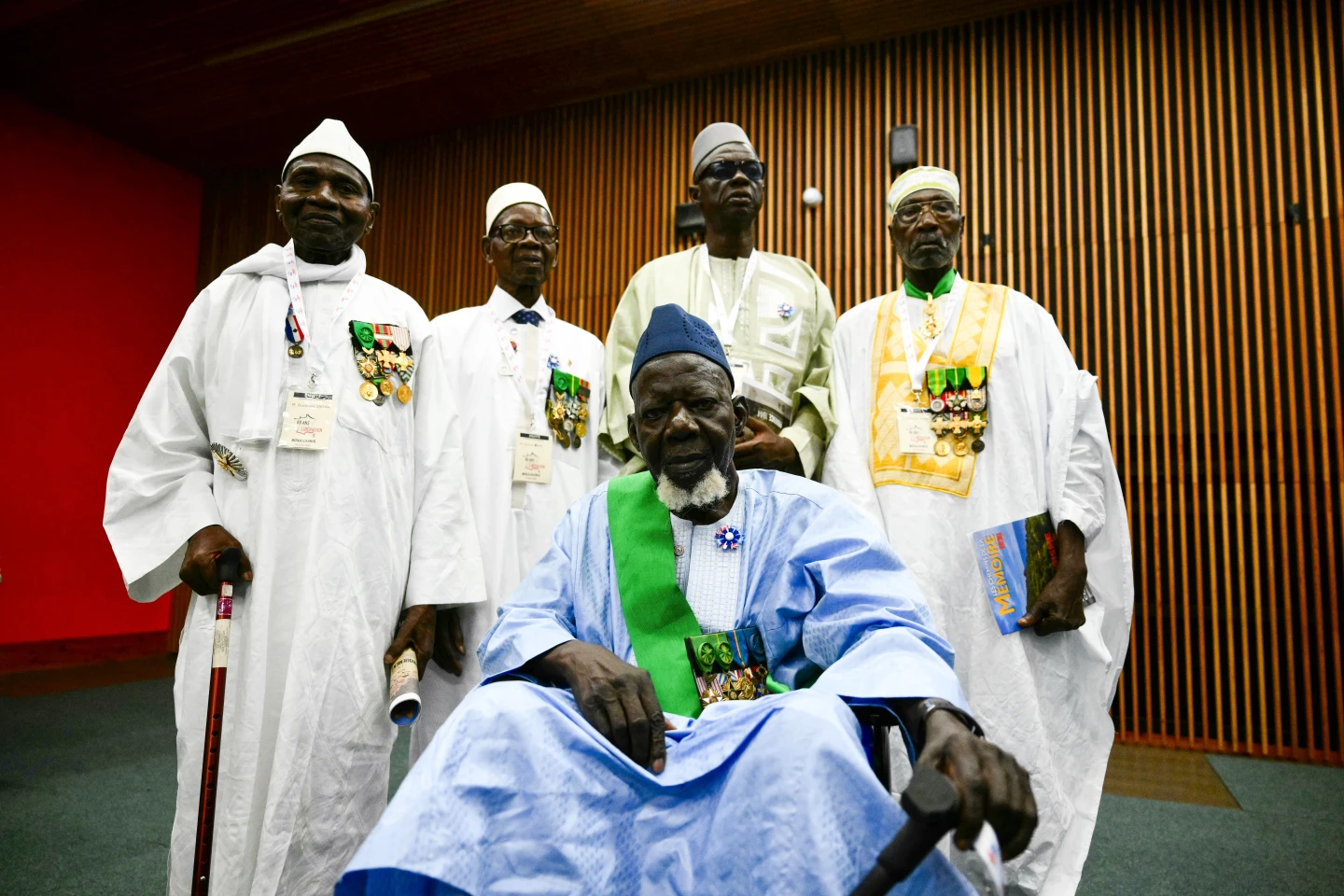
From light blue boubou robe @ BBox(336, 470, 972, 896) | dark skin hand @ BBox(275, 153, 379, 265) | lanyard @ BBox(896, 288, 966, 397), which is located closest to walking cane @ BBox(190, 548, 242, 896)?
light blue boubou robe @ BBox(336, 470, 972, 896)

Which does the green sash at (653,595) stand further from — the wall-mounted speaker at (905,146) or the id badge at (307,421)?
the wall-mounted speaker at (905,146)

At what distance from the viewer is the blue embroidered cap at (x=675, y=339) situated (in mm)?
1568

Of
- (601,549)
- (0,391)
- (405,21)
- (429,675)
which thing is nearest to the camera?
A: (601,549)

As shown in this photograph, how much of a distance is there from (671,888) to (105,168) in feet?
23.6

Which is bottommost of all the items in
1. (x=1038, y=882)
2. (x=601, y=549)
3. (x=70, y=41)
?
(x=1038, y=882)

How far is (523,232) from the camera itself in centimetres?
272

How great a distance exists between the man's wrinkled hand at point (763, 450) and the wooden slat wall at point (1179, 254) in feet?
9.80

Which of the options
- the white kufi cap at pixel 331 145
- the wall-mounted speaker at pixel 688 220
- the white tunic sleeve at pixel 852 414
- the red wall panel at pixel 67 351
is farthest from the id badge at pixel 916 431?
the red wall panel at pixel 67 351

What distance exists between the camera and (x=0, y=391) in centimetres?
542


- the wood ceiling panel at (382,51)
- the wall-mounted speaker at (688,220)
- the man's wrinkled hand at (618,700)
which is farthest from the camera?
the wall-mounted speaker at (688,220)

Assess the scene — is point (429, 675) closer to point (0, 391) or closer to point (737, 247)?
point (737, 247)

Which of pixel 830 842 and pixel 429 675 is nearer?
pixel 830 842

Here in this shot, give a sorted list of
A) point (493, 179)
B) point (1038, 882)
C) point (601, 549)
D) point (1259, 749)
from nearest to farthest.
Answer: point (601, 549), point (1038, 882), point (1259, 749), point (493, 179)

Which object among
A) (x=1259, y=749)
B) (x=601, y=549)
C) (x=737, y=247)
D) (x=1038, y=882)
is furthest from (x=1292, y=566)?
(x=601, y=549)
